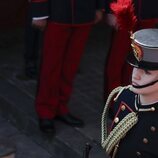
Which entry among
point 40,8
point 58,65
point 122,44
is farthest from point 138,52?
point 122,44

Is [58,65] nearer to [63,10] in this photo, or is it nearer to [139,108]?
[63,10]

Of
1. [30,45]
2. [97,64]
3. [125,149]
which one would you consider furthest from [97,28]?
[125,149]

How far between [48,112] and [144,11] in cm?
96

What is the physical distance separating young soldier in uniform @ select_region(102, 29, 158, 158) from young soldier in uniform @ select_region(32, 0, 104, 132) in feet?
4.06

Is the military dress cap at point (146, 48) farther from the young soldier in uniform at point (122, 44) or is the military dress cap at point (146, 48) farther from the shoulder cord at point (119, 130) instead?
the young soldier in uniform at point (122, 44)

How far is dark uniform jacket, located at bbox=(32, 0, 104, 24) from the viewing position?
463 cm

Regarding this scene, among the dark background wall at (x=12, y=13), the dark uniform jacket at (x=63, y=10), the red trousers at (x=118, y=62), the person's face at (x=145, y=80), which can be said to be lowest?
the dark background wall at (x=12, y=13)

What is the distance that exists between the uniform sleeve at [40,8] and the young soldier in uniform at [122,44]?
45 centimetres

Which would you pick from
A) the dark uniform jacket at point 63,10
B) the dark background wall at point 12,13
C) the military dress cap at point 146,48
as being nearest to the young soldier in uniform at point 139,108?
the military dress cap at point 146,48

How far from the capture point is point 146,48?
317 centimetres

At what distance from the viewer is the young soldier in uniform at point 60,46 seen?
4672mm

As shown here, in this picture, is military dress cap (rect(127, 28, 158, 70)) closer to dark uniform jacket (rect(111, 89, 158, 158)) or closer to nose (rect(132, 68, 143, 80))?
nose (rect(132, 68, 143, 80))

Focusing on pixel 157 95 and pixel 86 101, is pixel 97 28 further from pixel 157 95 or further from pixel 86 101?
pixel 157 95

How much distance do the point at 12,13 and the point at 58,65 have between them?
2009mm
